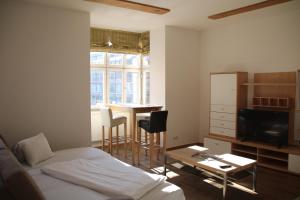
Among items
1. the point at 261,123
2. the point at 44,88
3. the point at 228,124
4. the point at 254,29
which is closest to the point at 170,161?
the point at 228,124

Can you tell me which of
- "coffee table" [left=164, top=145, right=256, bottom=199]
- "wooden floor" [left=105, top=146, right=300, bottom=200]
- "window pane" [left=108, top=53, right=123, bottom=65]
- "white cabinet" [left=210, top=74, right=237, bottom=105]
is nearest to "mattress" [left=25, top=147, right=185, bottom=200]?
"coffee table" [left=164, top=145, right=256, bottom=199]

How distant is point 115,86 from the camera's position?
5.75 metres

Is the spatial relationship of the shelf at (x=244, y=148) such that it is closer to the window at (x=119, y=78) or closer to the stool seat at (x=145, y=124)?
the stool seat at (x=145, y=124)

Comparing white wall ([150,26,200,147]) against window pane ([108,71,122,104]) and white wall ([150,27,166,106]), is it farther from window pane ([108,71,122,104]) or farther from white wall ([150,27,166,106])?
window pane ([108,71,122,104])

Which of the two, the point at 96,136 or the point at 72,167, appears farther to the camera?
the point at 96,136

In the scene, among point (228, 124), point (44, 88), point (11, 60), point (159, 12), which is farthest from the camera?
point (228, 124)

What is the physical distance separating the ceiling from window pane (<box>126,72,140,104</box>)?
1.16m

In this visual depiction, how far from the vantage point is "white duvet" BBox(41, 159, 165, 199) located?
206cm

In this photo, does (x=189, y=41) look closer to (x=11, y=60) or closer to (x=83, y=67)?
(x=83, y=67)

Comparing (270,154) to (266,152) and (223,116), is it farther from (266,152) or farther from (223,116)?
(223,116)

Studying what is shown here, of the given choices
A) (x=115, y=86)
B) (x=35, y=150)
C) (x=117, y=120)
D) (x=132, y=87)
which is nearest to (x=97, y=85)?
(x=115, y=86)

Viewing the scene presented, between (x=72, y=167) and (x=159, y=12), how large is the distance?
9.24 feet

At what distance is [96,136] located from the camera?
5.33 metres

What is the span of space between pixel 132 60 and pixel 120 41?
624 mm
